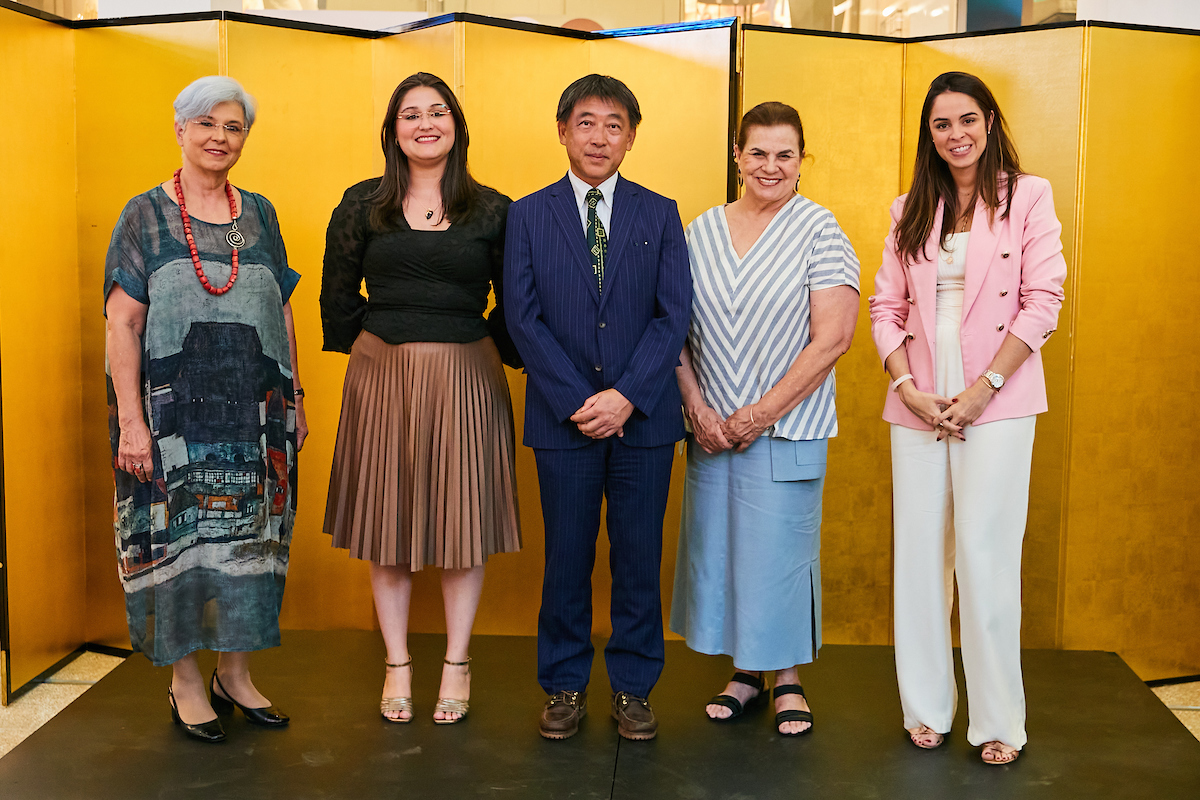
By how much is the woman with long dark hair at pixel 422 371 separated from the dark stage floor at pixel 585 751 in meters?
0.23

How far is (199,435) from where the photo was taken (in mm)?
2715

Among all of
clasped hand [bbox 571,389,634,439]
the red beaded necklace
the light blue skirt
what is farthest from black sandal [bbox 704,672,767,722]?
the red beaded necklace

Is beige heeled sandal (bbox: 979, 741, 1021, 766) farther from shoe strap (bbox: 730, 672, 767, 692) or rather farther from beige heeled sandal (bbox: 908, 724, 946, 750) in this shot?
shoe strap (bbox: 730, 672, 767, 692)

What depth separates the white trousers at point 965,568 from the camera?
2.61 m

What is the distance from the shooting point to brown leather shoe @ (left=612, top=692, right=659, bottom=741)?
2.76 metres

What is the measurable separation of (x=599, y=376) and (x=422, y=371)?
482 millimetres

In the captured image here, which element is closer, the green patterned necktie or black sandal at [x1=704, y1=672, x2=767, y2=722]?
the green patterned necktie

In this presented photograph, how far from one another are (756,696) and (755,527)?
1.77 feet

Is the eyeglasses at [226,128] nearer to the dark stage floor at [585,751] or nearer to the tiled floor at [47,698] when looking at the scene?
the dark stage floor at [585,751]

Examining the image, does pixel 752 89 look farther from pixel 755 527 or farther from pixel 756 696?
pixel 756 696

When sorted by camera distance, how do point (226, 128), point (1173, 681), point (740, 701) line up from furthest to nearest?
point (1173, 681)
point (740, 701)
point (226, 128)

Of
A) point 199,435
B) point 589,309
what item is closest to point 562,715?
point 589,309

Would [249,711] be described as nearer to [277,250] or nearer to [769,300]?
[277,250]

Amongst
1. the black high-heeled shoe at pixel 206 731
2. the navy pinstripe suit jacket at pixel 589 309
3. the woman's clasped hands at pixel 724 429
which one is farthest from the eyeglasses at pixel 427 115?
the black high-heeled shoe at pixel 206 731
